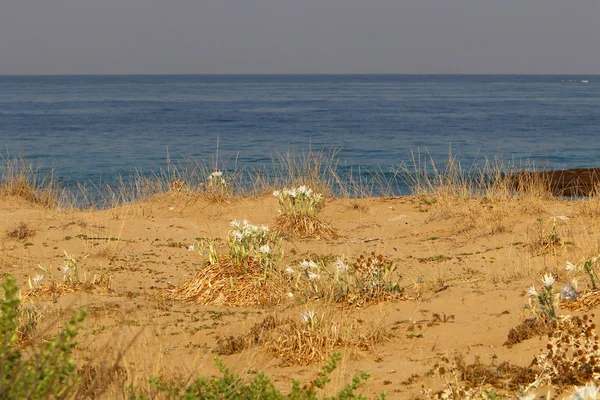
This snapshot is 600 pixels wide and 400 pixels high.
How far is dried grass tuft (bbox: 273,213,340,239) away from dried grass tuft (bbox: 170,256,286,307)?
3247mm

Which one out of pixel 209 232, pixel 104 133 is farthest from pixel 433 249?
pixel 104 133

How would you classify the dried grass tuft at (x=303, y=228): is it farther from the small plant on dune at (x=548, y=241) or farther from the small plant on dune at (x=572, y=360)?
the small plant on dune at (x=572, y=360)

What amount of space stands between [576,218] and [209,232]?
5.39 meters

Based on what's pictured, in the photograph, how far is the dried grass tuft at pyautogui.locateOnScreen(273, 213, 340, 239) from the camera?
10930mm

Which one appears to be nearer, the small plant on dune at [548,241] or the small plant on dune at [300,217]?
the small plant on dune at [548,241]

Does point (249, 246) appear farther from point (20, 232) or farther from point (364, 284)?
point (20, 232)

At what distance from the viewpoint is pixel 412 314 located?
6.14 m

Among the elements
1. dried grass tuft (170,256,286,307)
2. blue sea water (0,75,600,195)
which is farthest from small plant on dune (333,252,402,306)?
blue sea water (0,75,600,195)

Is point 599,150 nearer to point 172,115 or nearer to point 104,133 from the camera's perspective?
point 104,133

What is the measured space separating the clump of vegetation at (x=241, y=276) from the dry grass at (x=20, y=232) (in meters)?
3.29

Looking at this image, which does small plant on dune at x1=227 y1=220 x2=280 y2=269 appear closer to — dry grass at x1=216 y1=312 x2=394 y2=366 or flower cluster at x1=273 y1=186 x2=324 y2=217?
dry grass at x1=216 y1=312 x2=394 y2=366

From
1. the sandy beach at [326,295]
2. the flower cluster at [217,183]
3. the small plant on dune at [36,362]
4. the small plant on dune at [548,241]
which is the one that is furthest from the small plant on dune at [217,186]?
the small plant on dune at [36,362]

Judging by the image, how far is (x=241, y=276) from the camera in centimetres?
752

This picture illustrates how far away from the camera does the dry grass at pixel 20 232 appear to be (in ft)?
32.6
